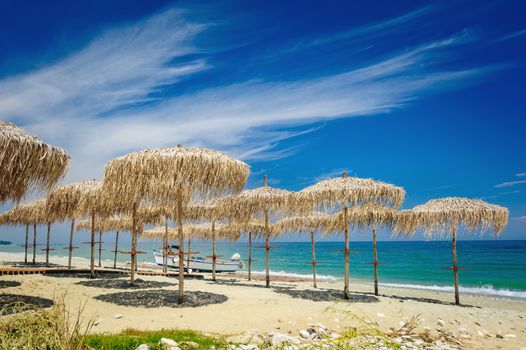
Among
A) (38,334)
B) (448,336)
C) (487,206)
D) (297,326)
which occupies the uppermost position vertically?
(487,206)

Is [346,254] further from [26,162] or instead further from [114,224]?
[114,224]

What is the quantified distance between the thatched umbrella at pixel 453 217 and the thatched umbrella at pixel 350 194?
6.99 ft

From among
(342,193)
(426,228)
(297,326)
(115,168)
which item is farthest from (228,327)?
(426,228)

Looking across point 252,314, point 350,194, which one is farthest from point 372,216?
point 252,314

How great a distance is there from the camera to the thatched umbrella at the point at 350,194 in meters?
9.63

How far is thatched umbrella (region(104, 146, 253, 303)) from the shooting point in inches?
299

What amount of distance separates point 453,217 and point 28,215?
1854 centimetres

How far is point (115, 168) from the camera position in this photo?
793 cm

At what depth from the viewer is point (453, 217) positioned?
37.0 ft

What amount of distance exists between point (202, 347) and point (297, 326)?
249cm

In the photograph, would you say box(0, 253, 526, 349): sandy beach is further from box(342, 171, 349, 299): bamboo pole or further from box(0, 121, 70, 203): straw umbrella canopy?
box(0, 121, 70, 203): straw umbrella canopy

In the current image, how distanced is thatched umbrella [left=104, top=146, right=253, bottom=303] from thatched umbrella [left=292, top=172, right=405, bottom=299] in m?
2.67

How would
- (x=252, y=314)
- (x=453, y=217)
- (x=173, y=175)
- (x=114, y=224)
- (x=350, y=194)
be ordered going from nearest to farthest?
1. (x=252, y=314)
2. (x=173, y=175)
3. (x=350, y=194)
4. (x=453, y=217)
5. (x=114, y=224)

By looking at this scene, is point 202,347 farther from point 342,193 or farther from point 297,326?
point 342,193
